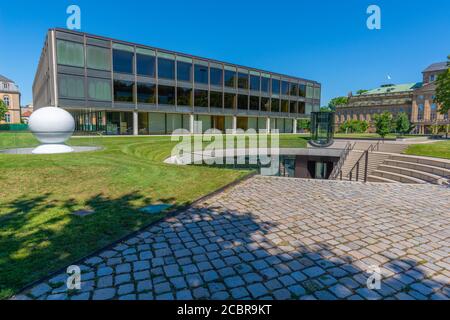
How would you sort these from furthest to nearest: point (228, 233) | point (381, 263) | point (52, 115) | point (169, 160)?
point (169, 160) < point (52, 115) < point (228, 233) < point (381, 263)

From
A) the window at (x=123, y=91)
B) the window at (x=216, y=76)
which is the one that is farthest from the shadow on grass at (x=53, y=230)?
the window at (x=216, y=76)

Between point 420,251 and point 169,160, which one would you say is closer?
point 420,251

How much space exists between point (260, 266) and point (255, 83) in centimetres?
4711

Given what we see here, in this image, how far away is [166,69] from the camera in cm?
3728

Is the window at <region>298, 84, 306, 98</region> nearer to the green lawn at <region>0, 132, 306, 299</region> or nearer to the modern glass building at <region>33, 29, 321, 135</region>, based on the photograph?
the modern glass building at <region>33, 29, 321, 135</region>

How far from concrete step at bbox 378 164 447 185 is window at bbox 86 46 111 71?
30843 millimetres

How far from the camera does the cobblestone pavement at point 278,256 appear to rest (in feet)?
10.7

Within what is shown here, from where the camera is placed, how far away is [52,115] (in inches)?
529

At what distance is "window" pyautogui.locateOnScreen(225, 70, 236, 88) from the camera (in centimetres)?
4400

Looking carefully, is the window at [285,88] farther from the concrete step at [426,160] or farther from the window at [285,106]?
the concrete step at [426,160]

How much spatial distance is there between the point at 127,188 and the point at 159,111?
30.6 meters
